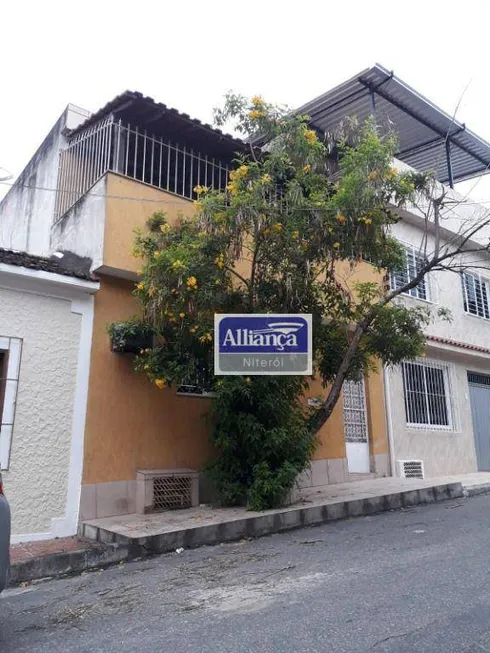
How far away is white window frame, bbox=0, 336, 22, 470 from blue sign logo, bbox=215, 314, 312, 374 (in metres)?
2.45

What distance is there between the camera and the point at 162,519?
7.10 m

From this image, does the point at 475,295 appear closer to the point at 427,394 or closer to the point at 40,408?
the point at 427,394

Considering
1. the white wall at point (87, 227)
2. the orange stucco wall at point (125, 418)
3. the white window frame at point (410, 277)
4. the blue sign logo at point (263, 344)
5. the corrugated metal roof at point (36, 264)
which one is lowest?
the orange stucco wall at point (125, 418)

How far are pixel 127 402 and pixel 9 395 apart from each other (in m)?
1.64

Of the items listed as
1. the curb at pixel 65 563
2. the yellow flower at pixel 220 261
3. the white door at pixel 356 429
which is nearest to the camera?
the curb at pixel 65 563

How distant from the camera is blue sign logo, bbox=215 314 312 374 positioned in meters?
7.23

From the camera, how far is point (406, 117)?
13188mm

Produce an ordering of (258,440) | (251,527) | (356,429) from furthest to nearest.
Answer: (356,429), (258,440), (251,527)

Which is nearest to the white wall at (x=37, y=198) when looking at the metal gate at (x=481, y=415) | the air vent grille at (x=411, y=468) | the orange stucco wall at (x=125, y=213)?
the orange stucco wall at (x=125, y=213)

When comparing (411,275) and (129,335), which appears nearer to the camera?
(129,335)

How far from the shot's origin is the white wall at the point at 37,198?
9773 mm

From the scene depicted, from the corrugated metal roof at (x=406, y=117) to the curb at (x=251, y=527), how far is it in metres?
6.20

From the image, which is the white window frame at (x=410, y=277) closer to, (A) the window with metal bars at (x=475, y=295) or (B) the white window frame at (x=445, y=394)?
(B) the white window frame at (x=445, y=394)

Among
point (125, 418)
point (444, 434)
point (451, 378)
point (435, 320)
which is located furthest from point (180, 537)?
point (451, 378)
